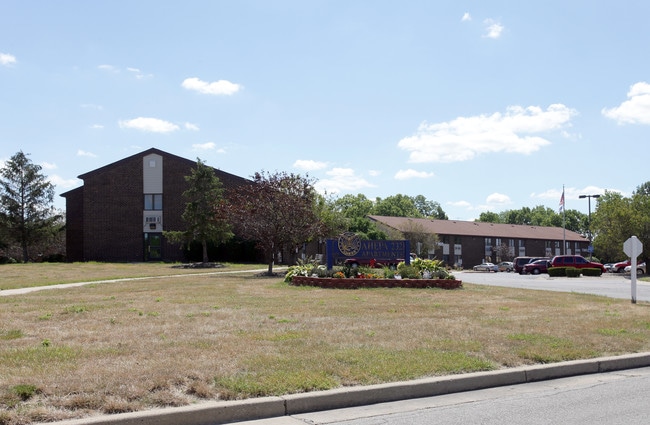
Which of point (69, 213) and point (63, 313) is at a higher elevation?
point (69, 213)

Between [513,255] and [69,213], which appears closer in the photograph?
[69,213]

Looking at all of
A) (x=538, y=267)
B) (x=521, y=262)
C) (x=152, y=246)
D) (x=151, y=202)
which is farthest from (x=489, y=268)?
(x=151, y=202)

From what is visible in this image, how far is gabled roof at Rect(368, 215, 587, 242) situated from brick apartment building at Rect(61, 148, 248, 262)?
2942 cm

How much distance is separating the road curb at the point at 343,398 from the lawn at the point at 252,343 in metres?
0.22

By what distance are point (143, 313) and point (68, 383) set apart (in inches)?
253

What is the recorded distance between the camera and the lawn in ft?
21.2

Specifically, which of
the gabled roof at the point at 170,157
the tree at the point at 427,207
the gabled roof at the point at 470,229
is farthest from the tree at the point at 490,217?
the gabled roof at the point at 170,157

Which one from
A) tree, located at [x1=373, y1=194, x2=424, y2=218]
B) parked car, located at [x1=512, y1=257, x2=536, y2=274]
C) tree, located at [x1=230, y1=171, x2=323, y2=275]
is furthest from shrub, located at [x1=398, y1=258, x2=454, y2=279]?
tree, located at [x1=373, y1=194, x2=424, y2=218]

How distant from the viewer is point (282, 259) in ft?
179

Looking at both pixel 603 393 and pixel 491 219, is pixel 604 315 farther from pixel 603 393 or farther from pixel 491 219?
pixel 491 219

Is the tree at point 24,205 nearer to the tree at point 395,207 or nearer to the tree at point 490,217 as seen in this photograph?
the tree at point 395,207

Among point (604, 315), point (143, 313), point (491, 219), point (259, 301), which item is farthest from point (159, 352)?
point (491, 219)

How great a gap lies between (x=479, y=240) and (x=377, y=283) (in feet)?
207

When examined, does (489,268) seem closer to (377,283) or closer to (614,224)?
(614,224)
